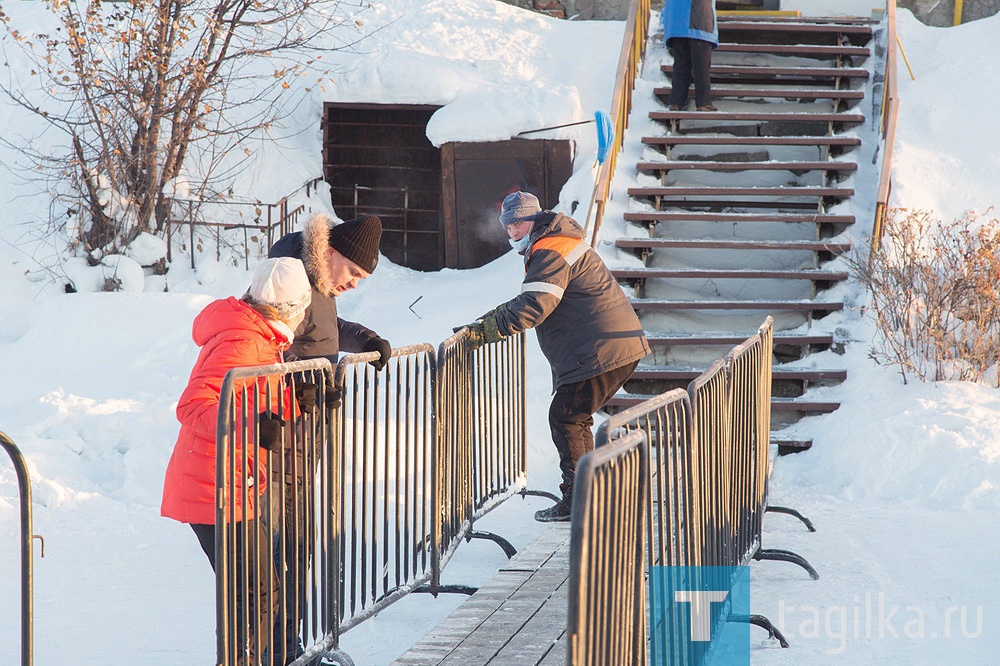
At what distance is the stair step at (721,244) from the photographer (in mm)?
8867

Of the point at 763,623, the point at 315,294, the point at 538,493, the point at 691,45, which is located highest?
the point at 691,45

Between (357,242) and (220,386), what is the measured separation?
3.74 ft

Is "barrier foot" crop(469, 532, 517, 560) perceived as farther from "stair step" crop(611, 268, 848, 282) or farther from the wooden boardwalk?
"stair step" crop(611, 268, 848, 282)

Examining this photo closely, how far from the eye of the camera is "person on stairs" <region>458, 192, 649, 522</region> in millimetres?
5219

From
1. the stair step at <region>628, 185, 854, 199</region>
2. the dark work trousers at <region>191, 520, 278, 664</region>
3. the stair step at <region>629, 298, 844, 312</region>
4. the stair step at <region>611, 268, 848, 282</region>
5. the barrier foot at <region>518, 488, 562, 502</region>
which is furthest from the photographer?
the stair step at <region>628, 185, 854, 199</region>

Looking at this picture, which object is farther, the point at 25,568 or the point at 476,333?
the point at 476,333

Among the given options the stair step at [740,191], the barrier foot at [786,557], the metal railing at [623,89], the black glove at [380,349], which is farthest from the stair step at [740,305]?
the black glove at [380,349]

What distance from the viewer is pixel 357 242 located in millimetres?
4320

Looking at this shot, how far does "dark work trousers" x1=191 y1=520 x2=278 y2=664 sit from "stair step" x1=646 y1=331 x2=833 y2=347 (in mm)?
5159

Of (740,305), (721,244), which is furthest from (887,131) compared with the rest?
(740,305)

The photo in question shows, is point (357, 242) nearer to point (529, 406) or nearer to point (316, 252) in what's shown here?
point (316, 252)

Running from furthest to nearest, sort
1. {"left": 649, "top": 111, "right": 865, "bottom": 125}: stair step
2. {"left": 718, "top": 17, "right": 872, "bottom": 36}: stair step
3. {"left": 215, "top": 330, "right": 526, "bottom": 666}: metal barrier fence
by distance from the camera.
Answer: {"left": 718, "top": 17, "right": 872, "bottom": 36}: stair step → {"left": 649, "top": 111, "right": 865, "bottom": 125}: stair step → {"left": 215, "top": 330, "right": 526, "bottom": 666}: metal barrier fence

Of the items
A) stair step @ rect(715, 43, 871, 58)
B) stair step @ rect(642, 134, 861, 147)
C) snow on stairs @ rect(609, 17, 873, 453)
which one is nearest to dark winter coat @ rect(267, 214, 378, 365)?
snow on stairs @ rect(609, 17, 873, 453)

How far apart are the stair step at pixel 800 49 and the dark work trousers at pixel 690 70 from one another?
3.59ft
